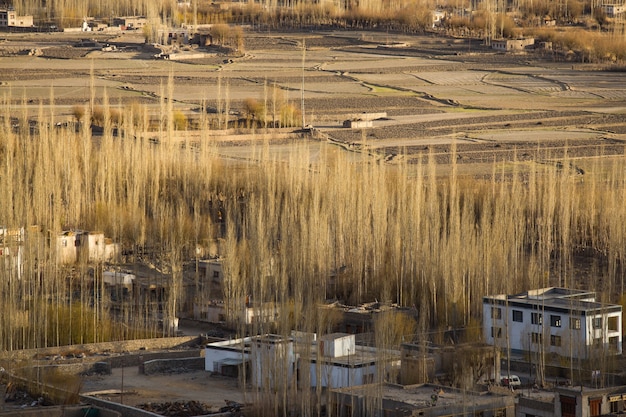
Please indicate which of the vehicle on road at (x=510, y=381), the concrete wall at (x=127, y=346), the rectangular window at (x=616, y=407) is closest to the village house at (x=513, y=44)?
the concrete wall at (x=127, y=346)

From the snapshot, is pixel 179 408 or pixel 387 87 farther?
pixel 387 87

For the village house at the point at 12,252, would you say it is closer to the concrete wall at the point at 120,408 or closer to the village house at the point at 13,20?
the concrete wall at the point at 120,408

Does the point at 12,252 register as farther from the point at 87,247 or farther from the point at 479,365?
the point at 479,365

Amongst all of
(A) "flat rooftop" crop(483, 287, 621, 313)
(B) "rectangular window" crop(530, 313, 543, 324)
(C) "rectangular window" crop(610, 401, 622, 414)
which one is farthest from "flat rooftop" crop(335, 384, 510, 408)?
(A) "flat rooftop" crop(483, 287, 621, 313)

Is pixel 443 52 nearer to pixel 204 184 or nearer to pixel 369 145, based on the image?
pixel 369 145

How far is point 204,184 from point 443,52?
30924 millimetres

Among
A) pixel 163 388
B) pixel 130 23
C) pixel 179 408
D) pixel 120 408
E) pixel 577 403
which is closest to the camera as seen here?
pixel 577 403

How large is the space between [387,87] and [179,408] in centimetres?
3270

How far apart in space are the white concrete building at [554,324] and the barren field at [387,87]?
1219cm

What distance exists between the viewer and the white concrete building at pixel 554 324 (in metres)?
17.6

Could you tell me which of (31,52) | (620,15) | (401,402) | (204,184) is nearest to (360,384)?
(401,402)

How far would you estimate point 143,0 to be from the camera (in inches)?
2803

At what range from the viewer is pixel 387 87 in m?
48.2

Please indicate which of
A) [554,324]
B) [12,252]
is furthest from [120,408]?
[554,324]
